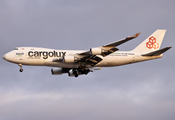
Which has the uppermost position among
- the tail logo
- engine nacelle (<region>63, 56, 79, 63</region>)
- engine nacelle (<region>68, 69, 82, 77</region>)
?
the tail logo

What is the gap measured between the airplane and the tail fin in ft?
2.18

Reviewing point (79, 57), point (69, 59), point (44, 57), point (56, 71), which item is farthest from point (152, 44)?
point (44, 57)

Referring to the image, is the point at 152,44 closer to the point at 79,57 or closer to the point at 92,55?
the point at 92,55

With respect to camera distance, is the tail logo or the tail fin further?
the tail logo

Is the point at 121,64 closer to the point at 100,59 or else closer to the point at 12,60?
the point at 100,59

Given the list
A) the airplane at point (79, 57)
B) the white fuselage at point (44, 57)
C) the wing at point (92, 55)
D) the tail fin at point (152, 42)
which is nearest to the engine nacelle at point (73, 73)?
the airplane at point (79, 57)

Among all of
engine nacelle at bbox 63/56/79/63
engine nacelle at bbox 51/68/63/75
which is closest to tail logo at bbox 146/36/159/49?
engine nacelle at bbox 63/56/79/63

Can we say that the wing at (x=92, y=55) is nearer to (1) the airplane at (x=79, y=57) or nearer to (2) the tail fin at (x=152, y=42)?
(1) the airplane at (x=79, y=57)

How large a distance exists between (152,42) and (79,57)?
1507cm

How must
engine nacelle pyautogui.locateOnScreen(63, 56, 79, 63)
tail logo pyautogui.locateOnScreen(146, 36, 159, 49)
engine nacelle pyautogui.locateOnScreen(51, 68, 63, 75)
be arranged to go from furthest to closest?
1. engine nacelle pyautogui.locateOnScreen(51, 68, 63, 75)
2. tail logo pyautogui.locateOnScreen(146, 36, 159, 49)
3. engine nacelle pyautogui.locateOnScreen(63, 56, 79, 63)

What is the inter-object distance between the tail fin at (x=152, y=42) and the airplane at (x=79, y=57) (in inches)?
26.1

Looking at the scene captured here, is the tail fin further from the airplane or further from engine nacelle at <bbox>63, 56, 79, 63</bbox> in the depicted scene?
engine nacelle at <bbox>63, 56, 79, 63</bbox>

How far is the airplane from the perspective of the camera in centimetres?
5509

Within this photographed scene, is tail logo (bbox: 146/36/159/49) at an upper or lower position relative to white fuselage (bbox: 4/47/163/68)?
upper
